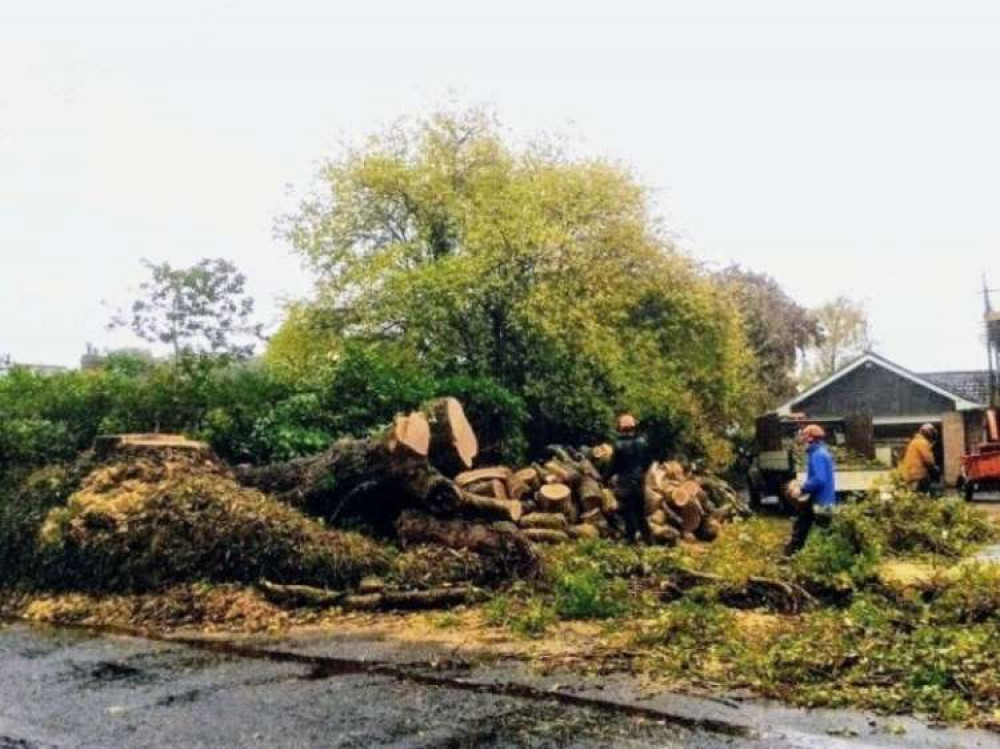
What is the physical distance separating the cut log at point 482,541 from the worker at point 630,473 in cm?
303

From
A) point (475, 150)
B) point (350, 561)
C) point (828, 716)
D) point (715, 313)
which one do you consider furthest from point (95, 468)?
point (715, 313)

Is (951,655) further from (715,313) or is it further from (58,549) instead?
Answer: (715,313)

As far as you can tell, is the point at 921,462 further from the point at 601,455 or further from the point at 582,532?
the point at 582,532

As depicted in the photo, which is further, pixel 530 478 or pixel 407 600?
pixel 530 478

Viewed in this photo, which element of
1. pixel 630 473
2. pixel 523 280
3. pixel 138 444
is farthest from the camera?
pixel 523 280

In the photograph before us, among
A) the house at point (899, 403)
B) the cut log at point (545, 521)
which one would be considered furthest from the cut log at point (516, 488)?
the house at point (899, 403)

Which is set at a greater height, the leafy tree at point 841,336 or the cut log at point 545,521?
the leafy tree at point 841,336

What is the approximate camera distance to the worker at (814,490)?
36.2 feet

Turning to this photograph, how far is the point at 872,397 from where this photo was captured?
33.3m

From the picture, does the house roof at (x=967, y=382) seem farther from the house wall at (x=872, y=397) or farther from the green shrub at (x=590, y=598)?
the green shrub at (x=590, y=598)

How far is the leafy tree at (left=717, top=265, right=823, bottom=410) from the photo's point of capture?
37312 millimetres

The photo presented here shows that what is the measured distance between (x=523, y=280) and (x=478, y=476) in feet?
20.5

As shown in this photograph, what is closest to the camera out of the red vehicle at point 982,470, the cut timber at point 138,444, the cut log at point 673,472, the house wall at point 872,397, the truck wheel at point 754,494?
the cut timber at point 138,444

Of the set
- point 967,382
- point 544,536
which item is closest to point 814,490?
point 544,536
